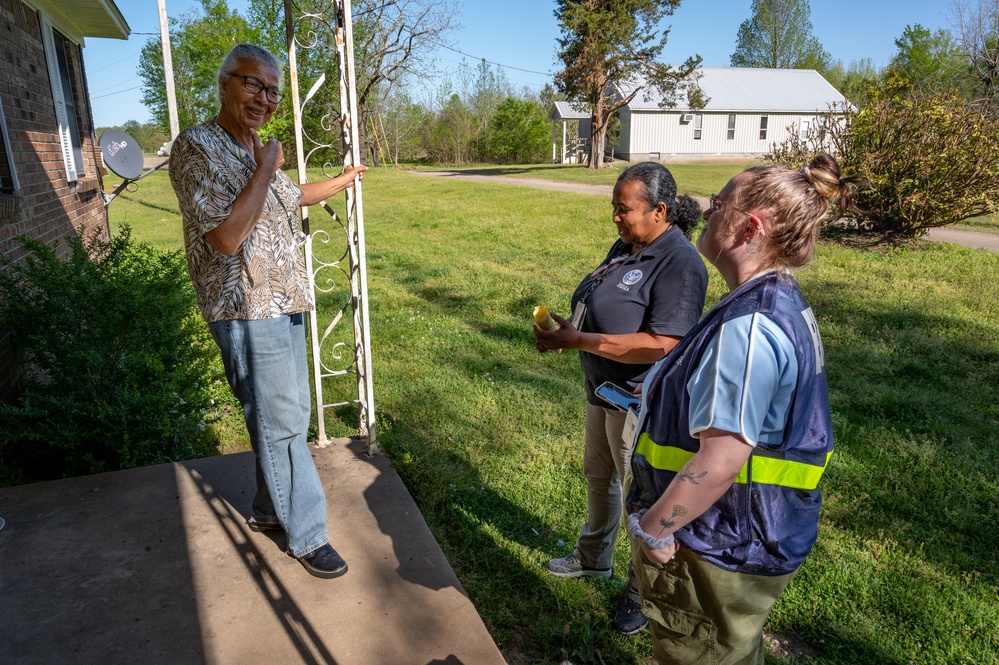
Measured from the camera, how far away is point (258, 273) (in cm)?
244

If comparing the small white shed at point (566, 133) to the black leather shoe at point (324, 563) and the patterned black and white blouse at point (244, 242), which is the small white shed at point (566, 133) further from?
the black leather shoe at point (324, 563)

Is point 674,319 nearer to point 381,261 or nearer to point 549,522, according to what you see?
point 549,522

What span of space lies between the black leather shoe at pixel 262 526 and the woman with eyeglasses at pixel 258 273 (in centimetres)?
21

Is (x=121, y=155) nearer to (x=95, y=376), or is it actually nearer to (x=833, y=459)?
(x=95, y=376)

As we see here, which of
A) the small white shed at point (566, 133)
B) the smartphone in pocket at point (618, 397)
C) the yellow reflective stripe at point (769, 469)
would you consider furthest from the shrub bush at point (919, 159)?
the small white shed at point (566, 133)

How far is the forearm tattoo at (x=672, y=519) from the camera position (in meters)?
1.53

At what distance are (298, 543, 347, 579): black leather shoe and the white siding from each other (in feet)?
119

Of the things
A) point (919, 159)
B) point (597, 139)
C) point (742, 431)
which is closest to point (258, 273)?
point (742, 431)

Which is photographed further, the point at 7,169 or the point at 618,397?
the point at 7,169

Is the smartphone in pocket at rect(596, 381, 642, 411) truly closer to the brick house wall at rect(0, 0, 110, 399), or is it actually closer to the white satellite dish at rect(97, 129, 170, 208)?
the brick house wall at rect(0, 0, 110, 399)

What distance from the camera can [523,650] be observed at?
273 centimetres

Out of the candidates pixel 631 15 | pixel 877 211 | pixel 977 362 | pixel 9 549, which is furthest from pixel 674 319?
pixel 631 15

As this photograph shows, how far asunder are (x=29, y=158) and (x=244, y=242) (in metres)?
4.25

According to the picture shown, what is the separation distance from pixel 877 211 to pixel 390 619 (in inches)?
405
